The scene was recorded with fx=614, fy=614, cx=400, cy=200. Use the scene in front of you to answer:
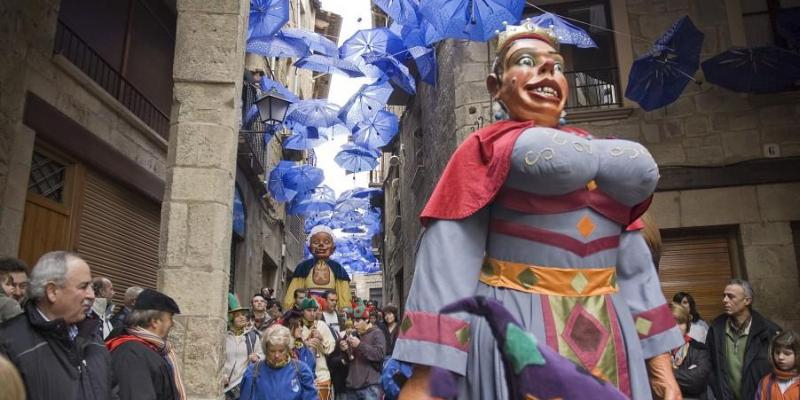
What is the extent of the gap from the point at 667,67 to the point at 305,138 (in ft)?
27.3

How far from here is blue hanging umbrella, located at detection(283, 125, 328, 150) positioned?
13.6 m

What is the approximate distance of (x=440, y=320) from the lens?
1.70 meters

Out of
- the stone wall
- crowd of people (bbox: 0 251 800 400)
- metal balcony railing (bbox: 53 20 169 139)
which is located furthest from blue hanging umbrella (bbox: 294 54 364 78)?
crowd of people (bbox: 0 251 800 400)

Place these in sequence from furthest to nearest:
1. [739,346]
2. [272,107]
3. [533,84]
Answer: [272,107]
[739,346]
[533,84]

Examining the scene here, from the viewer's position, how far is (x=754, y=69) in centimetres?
741

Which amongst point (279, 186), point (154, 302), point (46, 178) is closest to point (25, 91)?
point (46, 178)

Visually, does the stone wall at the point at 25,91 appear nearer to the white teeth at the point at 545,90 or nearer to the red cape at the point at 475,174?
the red cape at the point at 475,174

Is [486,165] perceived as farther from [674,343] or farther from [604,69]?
[604,69]

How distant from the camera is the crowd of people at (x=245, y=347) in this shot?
2.72 m

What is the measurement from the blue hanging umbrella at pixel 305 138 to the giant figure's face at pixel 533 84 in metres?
11.5

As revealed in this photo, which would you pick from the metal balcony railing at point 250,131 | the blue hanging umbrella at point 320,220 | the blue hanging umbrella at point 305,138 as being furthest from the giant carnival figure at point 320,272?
the blue hanging umbrella at point 320,220

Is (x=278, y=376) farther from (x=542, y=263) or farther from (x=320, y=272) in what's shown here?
(x=542, y=263)

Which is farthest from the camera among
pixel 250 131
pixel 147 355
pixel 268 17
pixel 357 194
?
pixel 357 194

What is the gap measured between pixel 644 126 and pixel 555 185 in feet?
23.4
